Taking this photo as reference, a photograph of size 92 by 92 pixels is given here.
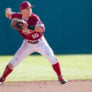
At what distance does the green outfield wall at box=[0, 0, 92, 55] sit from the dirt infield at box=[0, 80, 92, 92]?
257 inches

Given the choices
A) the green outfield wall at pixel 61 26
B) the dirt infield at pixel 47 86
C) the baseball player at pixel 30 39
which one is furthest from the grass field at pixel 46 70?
the green outfield wall at pixel 61 26

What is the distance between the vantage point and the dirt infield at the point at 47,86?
6.29 meters

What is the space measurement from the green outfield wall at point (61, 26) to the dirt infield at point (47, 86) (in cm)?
653

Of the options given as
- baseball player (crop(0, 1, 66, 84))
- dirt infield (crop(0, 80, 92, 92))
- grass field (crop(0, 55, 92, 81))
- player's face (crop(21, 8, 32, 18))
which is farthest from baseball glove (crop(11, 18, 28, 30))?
grass field (crop(0, 55, 92, 81))

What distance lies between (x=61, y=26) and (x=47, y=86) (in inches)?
285

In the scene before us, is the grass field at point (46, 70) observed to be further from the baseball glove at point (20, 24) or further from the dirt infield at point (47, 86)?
the baseball glove at point (20, 24)

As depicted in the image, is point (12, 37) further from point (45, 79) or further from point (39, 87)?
point (39, 87)

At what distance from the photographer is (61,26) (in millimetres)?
13867

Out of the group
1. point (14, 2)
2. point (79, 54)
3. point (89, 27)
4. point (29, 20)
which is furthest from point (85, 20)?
point (29, 20)

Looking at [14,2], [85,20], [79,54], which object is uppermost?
[14,2]

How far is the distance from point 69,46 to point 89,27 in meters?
0.98

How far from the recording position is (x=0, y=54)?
45.4 ft

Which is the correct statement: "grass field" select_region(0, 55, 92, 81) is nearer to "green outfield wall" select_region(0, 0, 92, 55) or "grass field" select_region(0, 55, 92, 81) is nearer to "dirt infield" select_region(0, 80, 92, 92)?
"dirt infield" select_region(0, 80, 92, 92)

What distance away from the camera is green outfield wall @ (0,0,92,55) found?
13.8m
